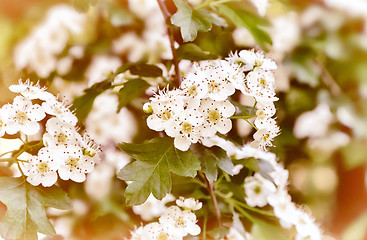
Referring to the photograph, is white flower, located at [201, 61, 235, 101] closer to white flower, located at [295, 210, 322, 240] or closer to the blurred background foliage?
white flower, located at [295, 210, 322, 240]

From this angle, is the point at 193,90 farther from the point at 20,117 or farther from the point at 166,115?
the point at 20,117

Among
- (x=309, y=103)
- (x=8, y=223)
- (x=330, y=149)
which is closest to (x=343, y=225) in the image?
(x=330, y=149)

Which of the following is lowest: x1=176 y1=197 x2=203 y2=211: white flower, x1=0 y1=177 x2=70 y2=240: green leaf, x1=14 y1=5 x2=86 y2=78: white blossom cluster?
Answer: x1=176 y1=197 x2=203 y2=211: white flower

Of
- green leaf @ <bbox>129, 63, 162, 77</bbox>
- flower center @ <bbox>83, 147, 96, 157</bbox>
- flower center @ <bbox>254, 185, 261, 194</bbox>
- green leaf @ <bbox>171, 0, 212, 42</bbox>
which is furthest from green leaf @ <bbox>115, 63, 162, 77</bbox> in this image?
flower center @ <bbox>254, 185, 261, 194</bbox>

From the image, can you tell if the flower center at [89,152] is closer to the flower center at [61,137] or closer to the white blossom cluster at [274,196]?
the flower center at [61,137]

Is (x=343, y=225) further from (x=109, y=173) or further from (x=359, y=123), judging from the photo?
(x=109, y=173)

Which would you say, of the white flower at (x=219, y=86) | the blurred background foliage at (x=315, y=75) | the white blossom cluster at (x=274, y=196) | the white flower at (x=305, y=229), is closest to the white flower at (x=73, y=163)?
the white flower at (x=219, y=86)
